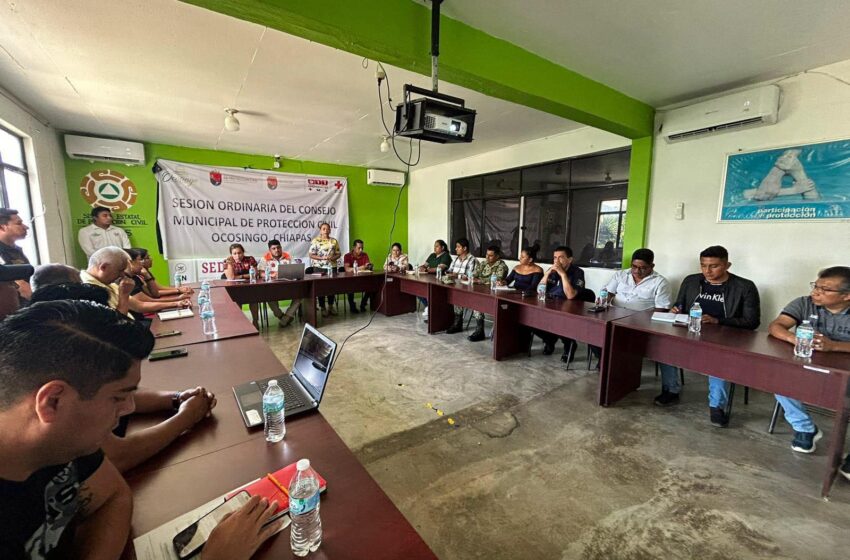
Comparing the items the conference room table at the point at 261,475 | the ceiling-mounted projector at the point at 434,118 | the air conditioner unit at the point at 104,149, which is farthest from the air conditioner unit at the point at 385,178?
the conference room table at the point at 261,475

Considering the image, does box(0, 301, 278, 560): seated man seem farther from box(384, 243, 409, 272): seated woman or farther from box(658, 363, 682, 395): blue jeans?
box(384, 243, 409, 272): seated woman

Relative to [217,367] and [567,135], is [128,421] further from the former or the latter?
[567,135]

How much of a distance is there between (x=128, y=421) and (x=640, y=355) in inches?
116

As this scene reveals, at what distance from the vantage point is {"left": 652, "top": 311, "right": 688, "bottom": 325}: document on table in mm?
2365

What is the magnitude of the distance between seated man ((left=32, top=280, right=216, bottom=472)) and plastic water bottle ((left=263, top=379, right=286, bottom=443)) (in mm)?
269

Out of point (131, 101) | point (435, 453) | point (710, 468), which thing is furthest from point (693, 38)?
point (131, 101)

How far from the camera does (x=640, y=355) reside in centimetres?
254

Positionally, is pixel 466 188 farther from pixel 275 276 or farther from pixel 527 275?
pixel 275 276

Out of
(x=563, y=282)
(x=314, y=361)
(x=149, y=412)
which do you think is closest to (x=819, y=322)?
(x=563, y=282)

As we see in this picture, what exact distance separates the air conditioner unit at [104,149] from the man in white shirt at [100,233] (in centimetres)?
63

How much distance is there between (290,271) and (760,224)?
465 centimetres

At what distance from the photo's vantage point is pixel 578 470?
1.86 metres

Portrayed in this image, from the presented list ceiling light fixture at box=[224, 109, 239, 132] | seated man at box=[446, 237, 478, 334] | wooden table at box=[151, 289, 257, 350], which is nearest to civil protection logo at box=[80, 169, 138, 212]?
ceiling light fixture at box=[224, 109, 239, 132]

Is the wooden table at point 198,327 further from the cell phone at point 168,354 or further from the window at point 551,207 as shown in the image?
the window at point 551,207
